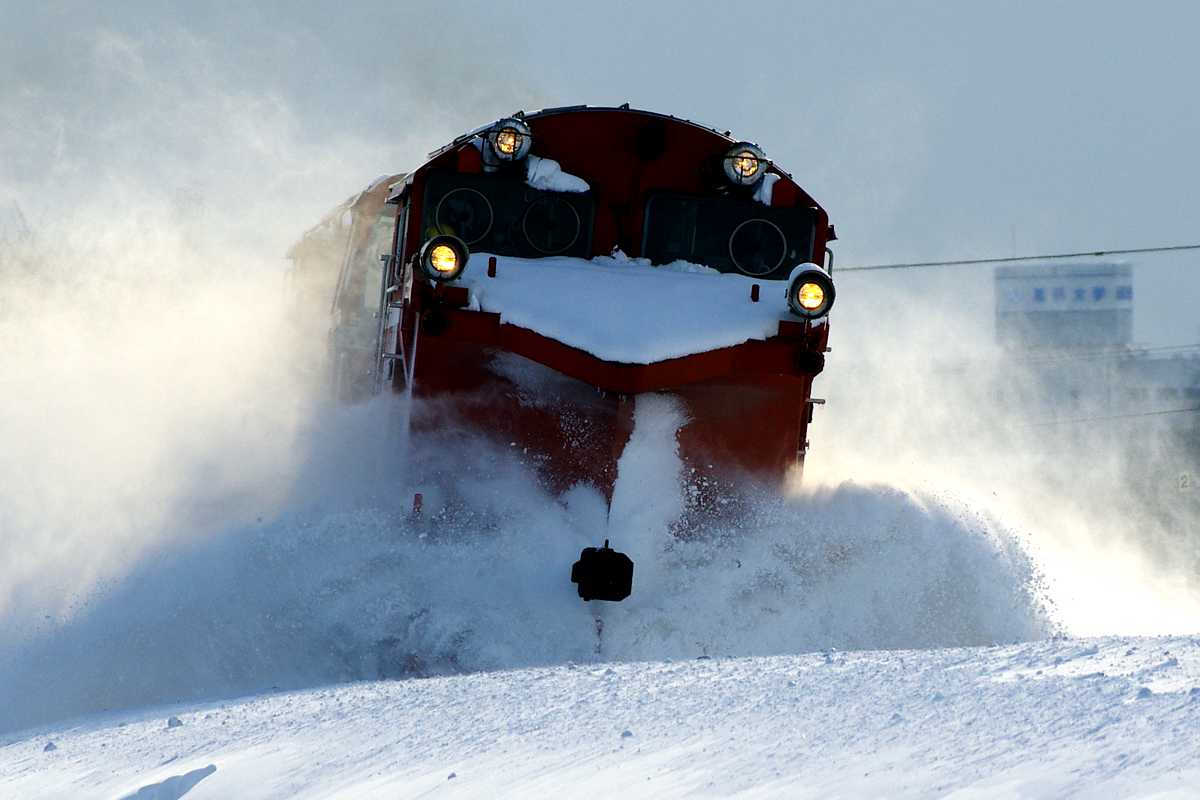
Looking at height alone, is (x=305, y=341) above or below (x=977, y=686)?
above

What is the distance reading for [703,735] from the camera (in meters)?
4.11

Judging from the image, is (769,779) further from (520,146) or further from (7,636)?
(520,146)

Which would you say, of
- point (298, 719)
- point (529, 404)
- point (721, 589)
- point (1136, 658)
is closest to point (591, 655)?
point (721, 589)

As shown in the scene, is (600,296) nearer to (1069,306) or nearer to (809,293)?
(809,293)

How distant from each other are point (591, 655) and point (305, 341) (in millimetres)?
4953

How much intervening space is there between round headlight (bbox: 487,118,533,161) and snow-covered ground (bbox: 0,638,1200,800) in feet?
11.8

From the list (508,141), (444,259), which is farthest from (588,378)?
(508,141)

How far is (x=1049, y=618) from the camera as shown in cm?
811

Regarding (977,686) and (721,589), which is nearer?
(977,686)

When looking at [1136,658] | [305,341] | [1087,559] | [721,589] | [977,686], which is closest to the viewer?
[977,686]

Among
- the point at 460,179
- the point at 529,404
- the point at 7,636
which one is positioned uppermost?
the point at 460,179

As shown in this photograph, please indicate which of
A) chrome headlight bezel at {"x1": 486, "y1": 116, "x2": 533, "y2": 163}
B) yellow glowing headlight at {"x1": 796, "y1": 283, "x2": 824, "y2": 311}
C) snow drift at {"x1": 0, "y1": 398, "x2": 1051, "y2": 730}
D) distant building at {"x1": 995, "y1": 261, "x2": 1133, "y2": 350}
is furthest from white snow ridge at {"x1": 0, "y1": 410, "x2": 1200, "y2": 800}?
distant building at {"x1": 995, "y1": 261, "x2": 1133, "y2": 350}

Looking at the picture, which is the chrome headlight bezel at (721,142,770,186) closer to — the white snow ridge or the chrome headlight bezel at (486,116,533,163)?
the chrome headlight bezel at (486,116,533,163)

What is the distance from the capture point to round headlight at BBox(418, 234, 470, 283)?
788cm
